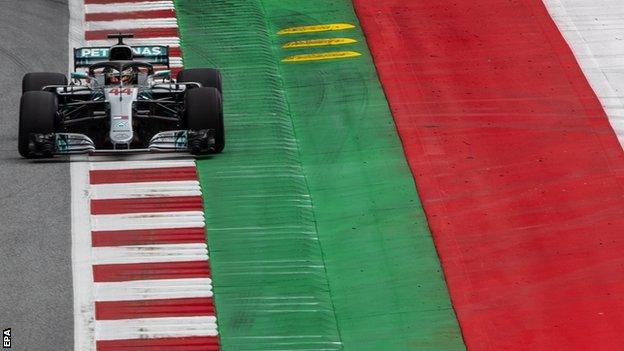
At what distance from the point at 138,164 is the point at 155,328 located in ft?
20.1

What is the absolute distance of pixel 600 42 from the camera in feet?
137

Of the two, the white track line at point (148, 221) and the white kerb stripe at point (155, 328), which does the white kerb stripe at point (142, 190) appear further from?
the white kerb stripe at point (155, 328)

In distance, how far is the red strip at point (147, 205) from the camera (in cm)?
3388

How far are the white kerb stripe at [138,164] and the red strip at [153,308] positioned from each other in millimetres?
5057

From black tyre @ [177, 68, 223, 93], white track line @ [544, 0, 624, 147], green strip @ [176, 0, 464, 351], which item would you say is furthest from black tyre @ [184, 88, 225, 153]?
white track line @ [544, 0, 624, 147]

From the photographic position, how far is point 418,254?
32.7 meters

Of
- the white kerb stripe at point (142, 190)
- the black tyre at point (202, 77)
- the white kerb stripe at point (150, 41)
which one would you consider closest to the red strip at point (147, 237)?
the white kerb stripe at point (142, 190)

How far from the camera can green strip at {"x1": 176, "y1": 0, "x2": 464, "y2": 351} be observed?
30625mm

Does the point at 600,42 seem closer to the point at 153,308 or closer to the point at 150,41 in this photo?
the point at 150,41

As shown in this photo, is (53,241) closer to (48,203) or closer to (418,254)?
(48,203)

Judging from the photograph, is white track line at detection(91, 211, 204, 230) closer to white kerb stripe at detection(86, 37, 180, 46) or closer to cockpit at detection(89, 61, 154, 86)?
cockpit at detection(89, 61, 154, 86)

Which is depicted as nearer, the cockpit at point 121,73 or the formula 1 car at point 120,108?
the formula 1 car at point 120,108

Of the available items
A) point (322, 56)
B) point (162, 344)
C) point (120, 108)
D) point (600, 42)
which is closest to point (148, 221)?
point (120, 108)

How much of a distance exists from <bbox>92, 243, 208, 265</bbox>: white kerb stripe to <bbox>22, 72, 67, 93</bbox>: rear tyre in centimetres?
502
